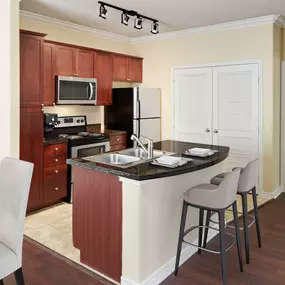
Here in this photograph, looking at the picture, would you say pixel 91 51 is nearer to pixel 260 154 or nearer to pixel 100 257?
pixel 260 154

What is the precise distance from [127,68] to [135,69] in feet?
0.79

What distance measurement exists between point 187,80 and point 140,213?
3.57m

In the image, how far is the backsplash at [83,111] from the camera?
4.98 m

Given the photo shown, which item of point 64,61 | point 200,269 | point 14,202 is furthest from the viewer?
point 64,61

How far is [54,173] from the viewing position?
4297 mm

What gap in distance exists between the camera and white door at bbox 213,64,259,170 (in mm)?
4832

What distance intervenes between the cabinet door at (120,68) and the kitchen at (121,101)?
17 millimetres

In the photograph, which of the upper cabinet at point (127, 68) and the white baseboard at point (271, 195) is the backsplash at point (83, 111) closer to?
the upper cabinet at point (127, 68)

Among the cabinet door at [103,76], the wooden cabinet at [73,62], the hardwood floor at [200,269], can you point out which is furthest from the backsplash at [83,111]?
the hardwood floor at [200,269]

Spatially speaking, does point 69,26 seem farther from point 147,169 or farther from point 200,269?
point 200,269

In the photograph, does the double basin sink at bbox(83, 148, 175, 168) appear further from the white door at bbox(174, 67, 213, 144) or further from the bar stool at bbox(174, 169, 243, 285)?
the white door at bbox(174, 67, 213, 144)

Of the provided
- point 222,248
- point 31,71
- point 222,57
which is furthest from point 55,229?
point 222,57

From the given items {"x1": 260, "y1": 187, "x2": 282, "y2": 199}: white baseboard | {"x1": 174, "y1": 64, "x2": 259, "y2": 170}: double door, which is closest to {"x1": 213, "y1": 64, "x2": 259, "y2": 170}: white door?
{"x1": 174, "y1": 64, "x2": 259, "y2": 170}: double door

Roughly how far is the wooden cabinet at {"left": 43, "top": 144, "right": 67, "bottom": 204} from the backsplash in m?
0.82
